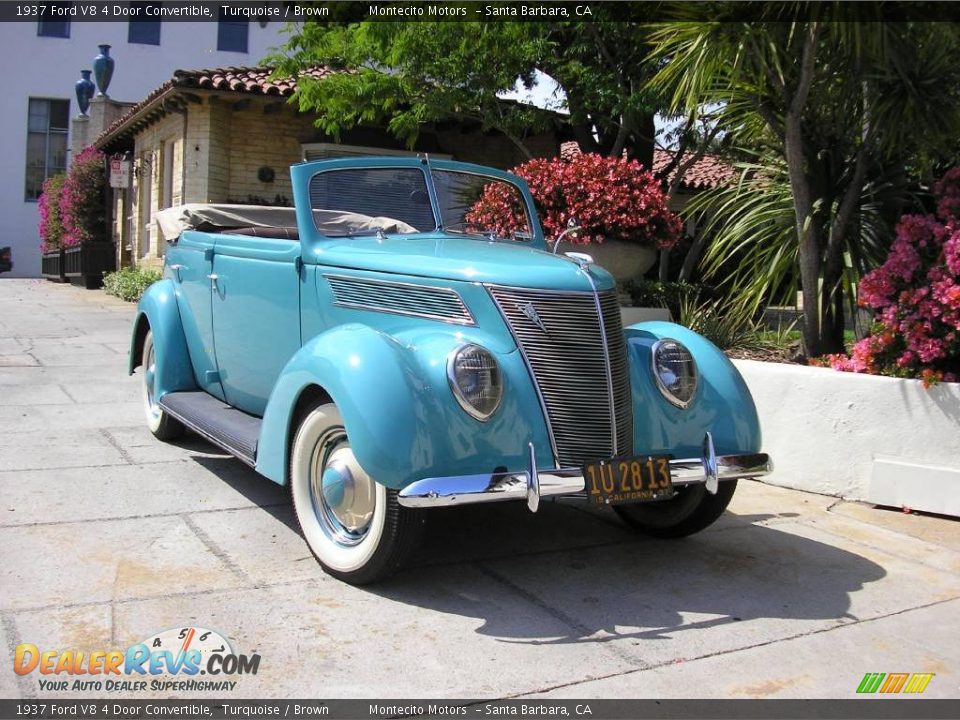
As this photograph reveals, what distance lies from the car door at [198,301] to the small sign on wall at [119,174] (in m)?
12.5

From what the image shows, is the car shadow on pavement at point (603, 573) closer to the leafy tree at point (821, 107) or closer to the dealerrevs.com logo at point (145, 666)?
the dealerrevs.com logo at point (145, 666)

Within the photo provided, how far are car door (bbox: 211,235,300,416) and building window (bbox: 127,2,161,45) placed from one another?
27.1 metres

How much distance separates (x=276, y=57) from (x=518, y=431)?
933cm

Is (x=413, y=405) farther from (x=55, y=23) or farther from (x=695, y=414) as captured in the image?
(x=55, y=23)

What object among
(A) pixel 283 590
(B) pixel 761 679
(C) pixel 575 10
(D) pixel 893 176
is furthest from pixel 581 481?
(C) pixel 575 10

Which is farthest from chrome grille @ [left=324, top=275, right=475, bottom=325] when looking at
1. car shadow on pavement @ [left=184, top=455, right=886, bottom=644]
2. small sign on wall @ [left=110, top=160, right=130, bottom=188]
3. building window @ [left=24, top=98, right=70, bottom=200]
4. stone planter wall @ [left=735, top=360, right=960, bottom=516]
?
building window @ [left=24, top=98, right=70, bottom=200]

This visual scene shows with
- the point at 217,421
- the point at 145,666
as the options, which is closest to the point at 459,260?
the point at 217,421

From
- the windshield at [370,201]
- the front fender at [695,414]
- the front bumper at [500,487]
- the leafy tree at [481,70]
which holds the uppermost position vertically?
the leafy tree at [481,70]

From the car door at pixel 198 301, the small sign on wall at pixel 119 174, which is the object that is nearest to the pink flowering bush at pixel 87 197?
the small sign on wall at pixel 119 174

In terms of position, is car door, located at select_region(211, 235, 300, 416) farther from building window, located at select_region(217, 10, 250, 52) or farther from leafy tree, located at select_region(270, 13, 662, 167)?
building window, located at select_region(217, 10, 250, 52)

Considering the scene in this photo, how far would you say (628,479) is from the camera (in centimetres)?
359

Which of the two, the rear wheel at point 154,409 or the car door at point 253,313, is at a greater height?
the car door at point 253,313

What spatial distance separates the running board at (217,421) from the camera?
4.41m

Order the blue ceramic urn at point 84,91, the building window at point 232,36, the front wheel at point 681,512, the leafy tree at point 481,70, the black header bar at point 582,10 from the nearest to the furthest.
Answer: the front wheel at point 681,512, the black header bar at point 582,10, the leafy tree at point 481,70, the blue ceramic urn at point 84,91, the building window at point 232,36
